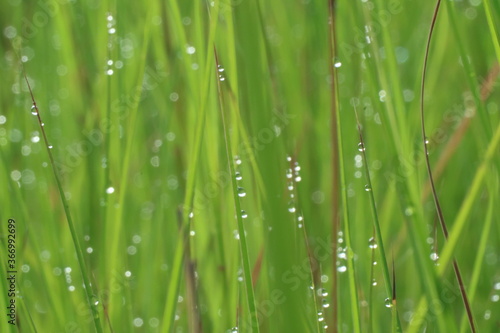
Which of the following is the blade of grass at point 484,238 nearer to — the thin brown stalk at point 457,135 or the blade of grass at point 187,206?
the thin brown stalk at point 457,135

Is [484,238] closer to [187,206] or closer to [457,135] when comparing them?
[457,135]

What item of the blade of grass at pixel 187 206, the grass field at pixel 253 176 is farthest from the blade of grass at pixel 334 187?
the blade of grass at pixel 187 206

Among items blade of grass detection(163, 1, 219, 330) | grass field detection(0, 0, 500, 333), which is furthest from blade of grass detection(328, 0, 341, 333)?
blade of grass detection(163, 1, 219, 330)

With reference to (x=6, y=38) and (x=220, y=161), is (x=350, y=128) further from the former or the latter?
(x=6, y=38)

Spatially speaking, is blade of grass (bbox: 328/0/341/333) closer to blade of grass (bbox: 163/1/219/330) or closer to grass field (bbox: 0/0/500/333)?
grass field (bbox: 0/0/500/333)

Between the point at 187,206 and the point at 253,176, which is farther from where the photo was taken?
the point at 253,176

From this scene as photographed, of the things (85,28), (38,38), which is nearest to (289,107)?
(85,28)

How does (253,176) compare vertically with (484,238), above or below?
above

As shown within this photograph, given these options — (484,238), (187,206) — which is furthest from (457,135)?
(187,206)
